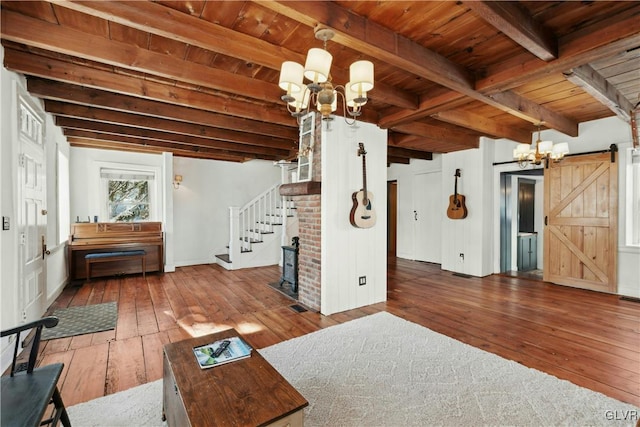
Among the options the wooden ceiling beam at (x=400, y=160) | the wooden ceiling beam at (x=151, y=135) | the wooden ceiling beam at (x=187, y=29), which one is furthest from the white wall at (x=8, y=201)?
the wooden ceiling beam at (x=400, y=160)

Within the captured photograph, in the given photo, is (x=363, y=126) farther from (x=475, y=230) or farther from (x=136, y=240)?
(x=136, y=240)

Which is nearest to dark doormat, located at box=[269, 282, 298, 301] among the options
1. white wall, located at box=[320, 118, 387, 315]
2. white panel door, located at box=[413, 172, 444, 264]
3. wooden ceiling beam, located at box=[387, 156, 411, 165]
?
white wall, located at box=[320, 118, 387, 315]

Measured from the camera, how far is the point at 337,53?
2.64 meters

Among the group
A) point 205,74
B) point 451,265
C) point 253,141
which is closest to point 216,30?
point 205,74

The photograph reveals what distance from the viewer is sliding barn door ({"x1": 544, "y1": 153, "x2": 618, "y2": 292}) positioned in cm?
447

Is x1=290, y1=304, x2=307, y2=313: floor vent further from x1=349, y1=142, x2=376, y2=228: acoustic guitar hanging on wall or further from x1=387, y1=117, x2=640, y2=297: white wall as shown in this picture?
x1=387, y1=117, x2=640, y2=297: white wall

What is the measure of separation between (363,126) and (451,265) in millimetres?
3823

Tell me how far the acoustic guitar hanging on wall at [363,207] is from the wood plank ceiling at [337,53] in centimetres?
72

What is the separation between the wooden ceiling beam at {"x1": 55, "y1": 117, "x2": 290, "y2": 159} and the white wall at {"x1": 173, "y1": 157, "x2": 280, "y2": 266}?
3.83 ft

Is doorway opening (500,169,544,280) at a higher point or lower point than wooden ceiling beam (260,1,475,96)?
lower

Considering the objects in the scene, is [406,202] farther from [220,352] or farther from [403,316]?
[220,352]

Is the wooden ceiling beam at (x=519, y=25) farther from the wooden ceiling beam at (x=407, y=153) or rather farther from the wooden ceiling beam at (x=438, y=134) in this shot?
the wooden ceiling beam at (x=407, y=153)

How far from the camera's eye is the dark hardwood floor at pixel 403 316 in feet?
7.71

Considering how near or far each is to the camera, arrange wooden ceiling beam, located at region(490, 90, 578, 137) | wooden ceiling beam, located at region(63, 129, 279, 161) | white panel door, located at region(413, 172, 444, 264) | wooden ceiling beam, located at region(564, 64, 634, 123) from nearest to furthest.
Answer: wooden ceiling beam, located at region(564, 64, 634, 123), wooden ceiling beam, located at region(490, 90, 578, 137), wooden ceiling beam, located at region(63, 129, 279, 161), white panel door, located at region(413, 172, 444, 264)
